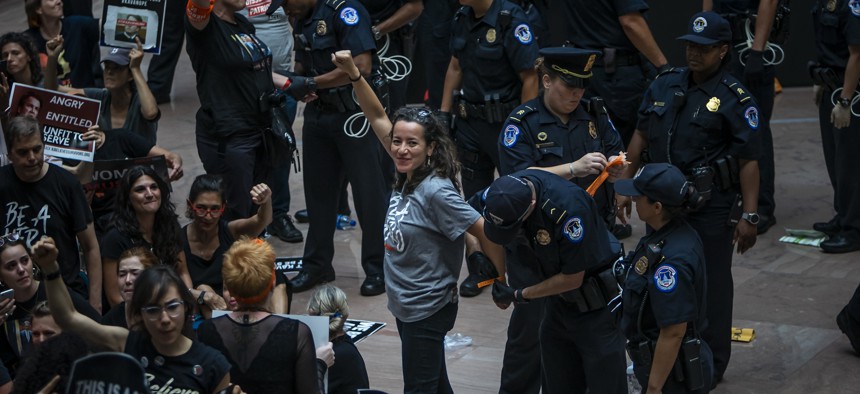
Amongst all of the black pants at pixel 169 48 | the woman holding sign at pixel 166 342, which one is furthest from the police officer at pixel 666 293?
the black pants at pixel 169 48

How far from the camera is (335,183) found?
8102 mm

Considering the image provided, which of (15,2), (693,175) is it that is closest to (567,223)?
(693,175)

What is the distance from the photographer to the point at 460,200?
5.34m

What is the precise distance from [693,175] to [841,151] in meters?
Result: 2.60

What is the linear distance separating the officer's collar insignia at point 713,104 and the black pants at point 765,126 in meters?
1.87

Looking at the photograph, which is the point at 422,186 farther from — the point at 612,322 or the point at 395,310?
the point at 612,322

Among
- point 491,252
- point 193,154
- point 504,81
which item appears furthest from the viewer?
point 193,154

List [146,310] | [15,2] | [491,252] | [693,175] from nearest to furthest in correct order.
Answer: [146,310] < [491,252] < [693,175] < [15,2]

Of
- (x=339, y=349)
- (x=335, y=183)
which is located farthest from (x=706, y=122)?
(x=335, y=183)

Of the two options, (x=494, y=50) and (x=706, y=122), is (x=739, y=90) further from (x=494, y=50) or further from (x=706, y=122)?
(x=494, y=50)

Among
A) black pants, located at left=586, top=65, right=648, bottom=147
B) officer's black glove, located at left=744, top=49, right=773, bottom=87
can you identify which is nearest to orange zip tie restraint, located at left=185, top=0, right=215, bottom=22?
black pants, located at left=586, top=65, right=648, bottom=147

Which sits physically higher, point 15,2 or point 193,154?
point 15,2

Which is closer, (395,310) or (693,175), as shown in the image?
(395,310)

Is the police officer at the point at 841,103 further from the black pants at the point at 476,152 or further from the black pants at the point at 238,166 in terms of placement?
the black pants at the point at 238,166
